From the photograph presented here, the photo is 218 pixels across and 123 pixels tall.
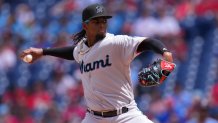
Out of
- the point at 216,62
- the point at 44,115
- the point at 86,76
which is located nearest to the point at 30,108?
the point at 44,115

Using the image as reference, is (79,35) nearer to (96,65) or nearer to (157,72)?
(96,65)

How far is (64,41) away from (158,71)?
7.67 meters

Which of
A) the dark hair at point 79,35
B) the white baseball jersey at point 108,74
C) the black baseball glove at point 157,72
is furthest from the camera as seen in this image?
the dark hair at point 79,35

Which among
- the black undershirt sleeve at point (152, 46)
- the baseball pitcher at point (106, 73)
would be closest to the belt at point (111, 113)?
the baseball pitcher at point (106, 73)

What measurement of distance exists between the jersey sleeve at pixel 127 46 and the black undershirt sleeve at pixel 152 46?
0.03m

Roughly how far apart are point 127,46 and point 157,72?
53 cm

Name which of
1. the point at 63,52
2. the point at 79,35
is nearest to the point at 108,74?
the point at 79,35

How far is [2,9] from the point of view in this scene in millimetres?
15211

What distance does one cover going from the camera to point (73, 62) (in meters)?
12.5

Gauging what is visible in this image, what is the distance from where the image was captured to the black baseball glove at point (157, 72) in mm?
5250

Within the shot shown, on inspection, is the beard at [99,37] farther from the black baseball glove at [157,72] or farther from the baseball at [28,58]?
the baseball at [28,58]

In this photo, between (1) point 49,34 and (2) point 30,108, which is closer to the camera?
(2) point 30,108

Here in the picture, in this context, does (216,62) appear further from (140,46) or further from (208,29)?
(140,46)

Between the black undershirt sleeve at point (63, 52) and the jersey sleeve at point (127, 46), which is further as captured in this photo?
the black undershirt sleeve at point (63, 52)
